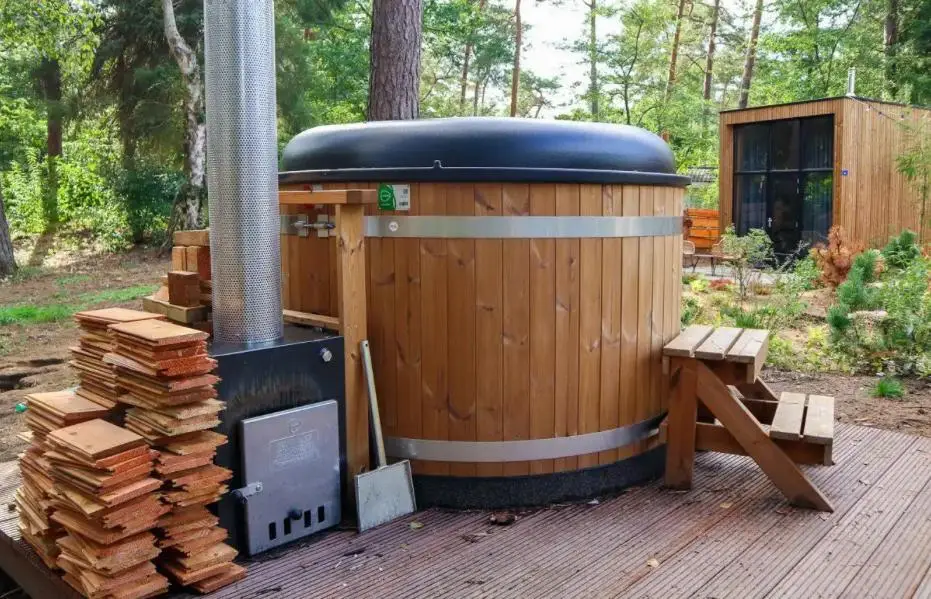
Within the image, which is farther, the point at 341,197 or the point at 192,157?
the point at 192,157

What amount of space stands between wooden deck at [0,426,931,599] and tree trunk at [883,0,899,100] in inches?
756

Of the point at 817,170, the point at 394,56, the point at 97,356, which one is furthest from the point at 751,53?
the point at 97,356

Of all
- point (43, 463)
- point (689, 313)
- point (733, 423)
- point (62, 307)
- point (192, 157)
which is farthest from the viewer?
point (192, 157)

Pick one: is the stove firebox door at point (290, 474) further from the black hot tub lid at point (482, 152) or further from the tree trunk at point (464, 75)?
the tree trunk at point (464, 75)

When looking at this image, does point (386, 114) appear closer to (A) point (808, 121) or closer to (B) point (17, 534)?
(B) point (17, 534)

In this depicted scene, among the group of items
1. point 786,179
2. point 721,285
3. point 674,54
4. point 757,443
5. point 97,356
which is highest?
point 674,54

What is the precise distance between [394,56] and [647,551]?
4247mm

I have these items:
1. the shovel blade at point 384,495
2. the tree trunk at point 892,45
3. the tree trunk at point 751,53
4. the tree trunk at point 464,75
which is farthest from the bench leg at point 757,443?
the tree trunk at point 751,53

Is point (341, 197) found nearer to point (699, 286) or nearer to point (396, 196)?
point (396, 196)

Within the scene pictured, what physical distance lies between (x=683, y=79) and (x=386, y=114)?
23616 mm

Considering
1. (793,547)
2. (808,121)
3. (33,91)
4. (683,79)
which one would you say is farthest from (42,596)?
(683,79)

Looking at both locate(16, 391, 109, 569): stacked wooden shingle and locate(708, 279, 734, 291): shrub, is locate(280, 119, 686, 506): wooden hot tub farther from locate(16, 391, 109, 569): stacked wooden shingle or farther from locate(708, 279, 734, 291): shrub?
locate(708, 279, 734, 291): shrub

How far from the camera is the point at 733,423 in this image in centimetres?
331

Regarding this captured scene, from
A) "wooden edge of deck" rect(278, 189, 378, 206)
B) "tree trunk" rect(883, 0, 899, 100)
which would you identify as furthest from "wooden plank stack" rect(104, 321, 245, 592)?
"tree trunk" rect(883, 0, 899, 100)
